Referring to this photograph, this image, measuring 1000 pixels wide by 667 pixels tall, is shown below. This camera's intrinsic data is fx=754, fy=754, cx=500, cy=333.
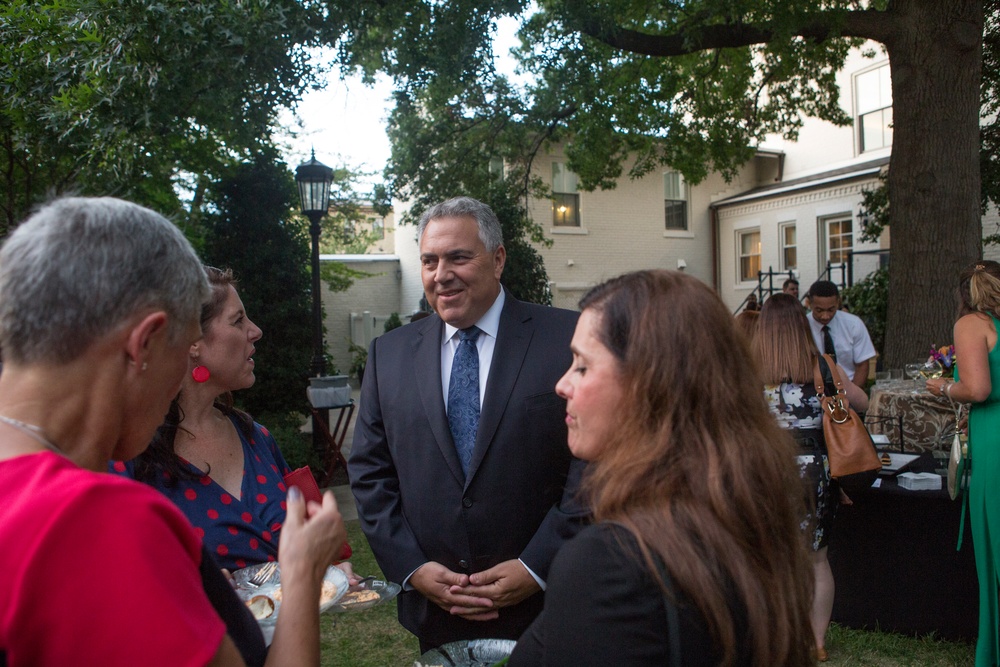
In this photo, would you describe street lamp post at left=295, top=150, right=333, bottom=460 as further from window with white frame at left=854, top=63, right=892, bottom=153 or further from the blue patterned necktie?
window with white frame at left=854, top=63, right=892, bottom=153

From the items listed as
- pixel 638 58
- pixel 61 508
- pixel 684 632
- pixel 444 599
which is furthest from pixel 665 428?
pixel 638 58

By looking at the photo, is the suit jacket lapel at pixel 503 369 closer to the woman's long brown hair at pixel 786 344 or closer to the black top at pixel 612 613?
the black top at pixel 612 613

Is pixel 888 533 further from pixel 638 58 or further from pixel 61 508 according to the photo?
pixel 638 58

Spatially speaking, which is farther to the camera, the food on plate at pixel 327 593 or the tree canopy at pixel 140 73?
the tree canopy at pixel 140 73

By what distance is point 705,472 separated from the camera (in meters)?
1.46

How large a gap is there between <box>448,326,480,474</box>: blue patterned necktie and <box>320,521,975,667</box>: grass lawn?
2309mm

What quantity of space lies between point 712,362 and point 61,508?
1159 millimetres

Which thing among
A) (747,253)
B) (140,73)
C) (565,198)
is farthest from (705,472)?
Result: (747,253)

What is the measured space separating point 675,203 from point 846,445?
20575mm

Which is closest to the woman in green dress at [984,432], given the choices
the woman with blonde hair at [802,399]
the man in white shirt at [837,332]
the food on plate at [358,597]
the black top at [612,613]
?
the woman with blonde hair at [802,399]

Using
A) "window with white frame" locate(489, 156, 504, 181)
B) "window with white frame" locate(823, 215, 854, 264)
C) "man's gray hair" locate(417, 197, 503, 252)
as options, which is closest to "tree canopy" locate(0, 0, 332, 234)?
"man's gray hair" locate(417, 197, 503, 252)

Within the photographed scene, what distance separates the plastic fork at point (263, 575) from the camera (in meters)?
2.18

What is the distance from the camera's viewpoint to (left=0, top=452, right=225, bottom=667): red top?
1012mm

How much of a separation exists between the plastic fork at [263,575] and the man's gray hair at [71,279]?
3.85ft
